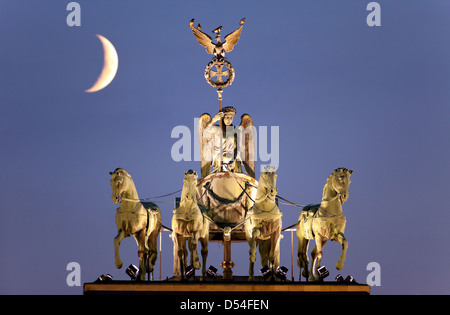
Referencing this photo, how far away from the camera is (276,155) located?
28.3 m

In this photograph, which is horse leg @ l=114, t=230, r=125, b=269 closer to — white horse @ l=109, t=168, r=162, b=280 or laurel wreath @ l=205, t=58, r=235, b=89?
white horse @ l=109, t=168, r=162, b=280

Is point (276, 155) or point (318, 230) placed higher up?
point (276, 155)

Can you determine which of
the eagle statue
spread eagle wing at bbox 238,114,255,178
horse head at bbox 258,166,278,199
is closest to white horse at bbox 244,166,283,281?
horse head at bbox 258,166,278,199

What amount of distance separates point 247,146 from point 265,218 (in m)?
4.08

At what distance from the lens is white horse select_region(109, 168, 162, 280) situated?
2372cm

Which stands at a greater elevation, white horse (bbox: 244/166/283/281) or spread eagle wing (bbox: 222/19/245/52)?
spread eagle wing (bbox: 222/19/245/52)

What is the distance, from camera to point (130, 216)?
23875mm

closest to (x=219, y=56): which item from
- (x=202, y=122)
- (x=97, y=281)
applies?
(x=202, y=122)

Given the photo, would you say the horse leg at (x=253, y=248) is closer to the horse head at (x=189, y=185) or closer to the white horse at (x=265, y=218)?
the white horse at (x=265, y=218)

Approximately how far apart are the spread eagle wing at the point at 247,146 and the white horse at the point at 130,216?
397cm

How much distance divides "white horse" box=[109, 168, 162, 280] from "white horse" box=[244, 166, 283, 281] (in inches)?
85.7

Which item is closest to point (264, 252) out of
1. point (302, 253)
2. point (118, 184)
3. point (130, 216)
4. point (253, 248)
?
point (302, 253)
